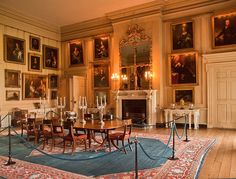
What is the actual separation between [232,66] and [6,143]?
1002cm

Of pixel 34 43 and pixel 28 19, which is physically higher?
pixel 28 19

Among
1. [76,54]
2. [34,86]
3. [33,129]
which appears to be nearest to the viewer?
[33,129]

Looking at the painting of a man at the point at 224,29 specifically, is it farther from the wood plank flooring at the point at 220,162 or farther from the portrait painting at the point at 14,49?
the portrait painting at the point at 14,49

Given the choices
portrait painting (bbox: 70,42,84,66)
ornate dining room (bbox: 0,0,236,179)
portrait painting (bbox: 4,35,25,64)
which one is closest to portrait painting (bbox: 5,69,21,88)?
ornate dining room (bbox: 0,0,236,179)

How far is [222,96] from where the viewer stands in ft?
32.6

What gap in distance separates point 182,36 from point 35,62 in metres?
8.87

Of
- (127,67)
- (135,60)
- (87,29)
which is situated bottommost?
(127,67)

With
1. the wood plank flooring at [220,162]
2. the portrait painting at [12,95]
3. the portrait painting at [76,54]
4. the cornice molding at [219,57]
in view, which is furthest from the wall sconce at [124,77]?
the wood plank flooring at [220,162]

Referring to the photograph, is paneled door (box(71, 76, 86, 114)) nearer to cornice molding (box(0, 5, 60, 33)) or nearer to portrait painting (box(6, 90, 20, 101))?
portrait painting (box(6, 90, 20, 101))

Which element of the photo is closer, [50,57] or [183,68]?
[183,68]

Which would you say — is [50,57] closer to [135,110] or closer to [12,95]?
[12,95]

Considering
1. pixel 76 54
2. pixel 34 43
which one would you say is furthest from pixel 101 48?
pixel 34 43

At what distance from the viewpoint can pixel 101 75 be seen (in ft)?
43.8

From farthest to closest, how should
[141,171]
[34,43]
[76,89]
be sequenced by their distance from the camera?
[76,89] < [34,43] < [141,171]
